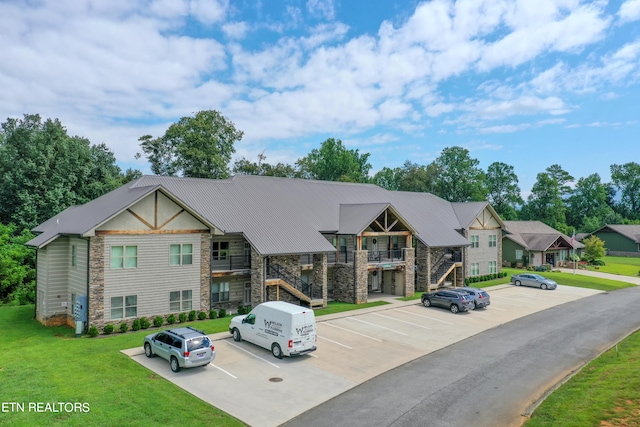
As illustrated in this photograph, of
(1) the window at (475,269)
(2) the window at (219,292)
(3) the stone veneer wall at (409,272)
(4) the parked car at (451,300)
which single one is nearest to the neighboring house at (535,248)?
(1) the window at (475,269)

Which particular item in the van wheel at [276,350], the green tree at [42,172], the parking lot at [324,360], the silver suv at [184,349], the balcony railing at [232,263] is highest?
the green tree at [42,172]

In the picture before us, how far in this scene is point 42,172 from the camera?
1895 inches

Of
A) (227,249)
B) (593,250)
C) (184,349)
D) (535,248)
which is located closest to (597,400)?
(184,349)

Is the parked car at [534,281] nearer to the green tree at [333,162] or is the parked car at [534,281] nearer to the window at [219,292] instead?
the window at [219,292]

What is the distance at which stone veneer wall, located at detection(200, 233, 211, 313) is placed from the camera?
91.6 ft

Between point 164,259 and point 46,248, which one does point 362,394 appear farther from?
point 46,248

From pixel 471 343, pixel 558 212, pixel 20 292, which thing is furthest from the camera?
pixel 558 212

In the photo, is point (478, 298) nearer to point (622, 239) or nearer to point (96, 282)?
point (96, 282)

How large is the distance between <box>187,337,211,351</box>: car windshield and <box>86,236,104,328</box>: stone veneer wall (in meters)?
8.99

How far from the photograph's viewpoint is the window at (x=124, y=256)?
24719mm

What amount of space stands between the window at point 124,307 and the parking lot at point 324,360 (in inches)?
179

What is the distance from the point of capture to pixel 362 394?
16.4 meters

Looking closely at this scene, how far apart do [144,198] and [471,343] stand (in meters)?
20.4

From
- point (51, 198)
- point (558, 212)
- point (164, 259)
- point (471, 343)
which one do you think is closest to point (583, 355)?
point (471, 343)
